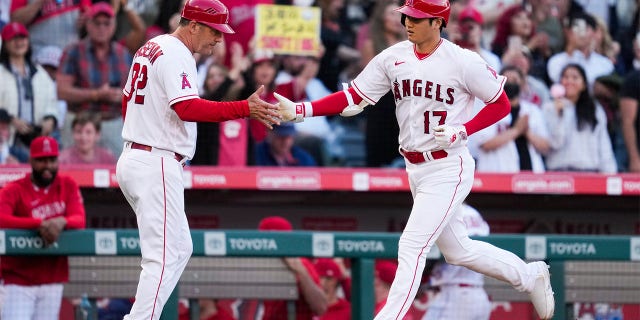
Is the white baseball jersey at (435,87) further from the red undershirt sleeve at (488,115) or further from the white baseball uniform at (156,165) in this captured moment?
the white baseball uniform at (156,165)

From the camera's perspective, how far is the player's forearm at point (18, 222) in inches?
248

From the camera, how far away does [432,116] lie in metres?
5.51


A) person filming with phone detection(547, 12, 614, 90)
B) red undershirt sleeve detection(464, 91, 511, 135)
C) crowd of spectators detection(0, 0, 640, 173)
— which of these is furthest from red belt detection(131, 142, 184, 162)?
person filming with phone detection(547, 12, 614, 90)

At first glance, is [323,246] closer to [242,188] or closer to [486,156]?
[242,188]

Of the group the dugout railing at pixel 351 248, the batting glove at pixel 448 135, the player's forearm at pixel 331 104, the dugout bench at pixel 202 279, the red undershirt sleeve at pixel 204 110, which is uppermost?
the player's forearm at pixel 331 104

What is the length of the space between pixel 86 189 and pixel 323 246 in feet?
9.37

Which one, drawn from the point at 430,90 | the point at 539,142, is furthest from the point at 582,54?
the point at 430,90

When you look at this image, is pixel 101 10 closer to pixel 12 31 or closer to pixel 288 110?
pixel 12 31

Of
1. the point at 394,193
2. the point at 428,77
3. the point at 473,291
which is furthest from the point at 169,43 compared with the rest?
the point at 394,193

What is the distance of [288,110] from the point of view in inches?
220

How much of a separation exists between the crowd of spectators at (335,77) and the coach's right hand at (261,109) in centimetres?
330

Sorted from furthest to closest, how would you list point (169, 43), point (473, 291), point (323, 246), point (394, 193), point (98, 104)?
point (394, 193), point (98, 104), point (473, 291), point (323, 246), point (169, 43)

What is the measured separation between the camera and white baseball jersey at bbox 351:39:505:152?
5477 millimetres

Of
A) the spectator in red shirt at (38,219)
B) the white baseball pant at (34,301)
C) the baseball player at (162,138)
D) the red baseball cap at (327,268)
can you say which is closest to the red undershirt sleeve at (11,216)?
the spectator in red shirt at (38,219)
